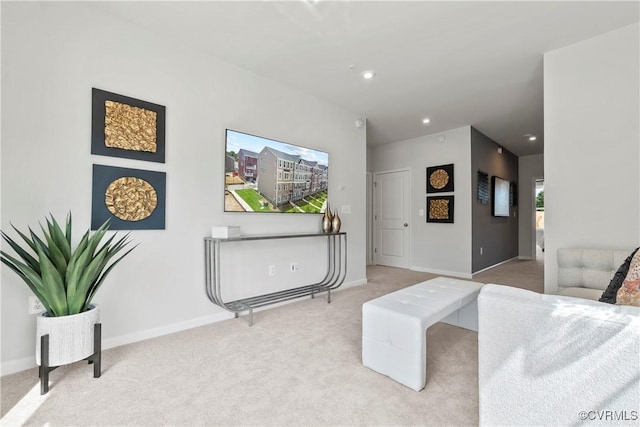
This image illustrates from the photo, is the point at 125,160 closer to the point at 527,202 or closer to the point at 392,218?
the point at 392,218

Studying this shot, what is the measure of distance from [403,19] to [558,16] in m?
1.16

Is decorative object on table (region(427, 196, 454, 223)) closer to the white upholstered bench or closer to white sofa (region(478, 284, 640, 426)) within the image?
the white upholstered bench

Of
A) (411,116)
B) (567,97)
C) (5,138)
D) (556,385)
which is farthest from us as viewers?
(411,116)

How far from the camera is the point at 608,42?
7.85 ft

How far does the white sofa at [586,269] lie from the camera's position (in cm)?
212

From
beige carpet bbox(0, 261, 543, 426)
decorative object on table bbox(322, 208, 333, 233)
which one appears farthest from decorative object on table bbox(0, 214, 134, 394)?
decorative object on table bbox(322, 208, 333, 233)

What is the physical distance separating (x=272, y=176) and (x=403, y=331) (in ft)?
6.82

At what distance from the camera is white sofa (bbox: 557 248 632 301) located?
83.5 inches

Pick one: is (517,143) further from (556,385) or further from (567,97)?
(556,385)

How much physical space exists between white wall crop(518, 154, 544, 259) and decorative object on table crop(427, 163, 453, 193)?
3303 millimetres

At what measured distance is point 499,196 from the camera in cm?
576

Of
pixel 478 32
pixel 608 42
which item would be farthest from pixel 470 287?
pixel 608 42

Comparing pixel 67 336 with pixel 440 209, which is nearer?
pixel 67 336

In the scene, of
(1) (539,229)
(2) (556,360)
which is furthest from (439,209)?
(1) (539,229)
